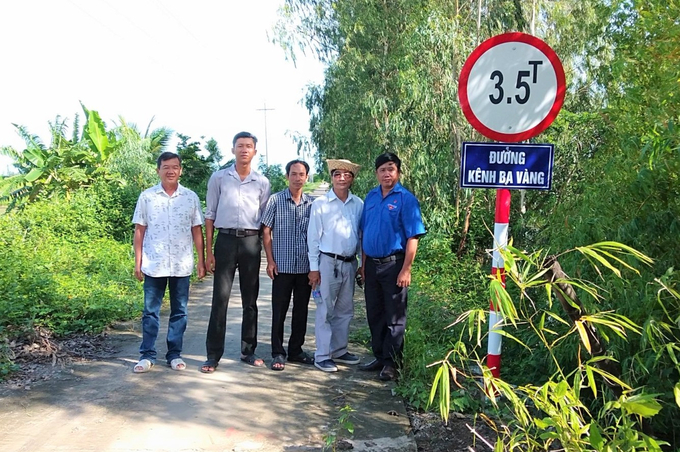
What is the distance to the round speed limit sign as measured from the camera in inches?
155

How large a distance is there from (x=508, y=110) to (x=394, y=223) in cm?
167

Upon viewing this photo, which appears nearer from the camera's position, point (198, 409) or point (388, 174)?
point (198, 409)

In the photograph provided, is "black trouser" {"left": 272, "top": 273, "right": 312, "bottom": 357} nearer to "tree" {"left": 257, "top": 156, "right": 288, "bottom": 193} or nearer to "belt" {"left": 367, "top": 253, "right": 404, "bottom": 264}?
"belt" {"left": 367, "top": 253, "right": 404, "bottom": 264}

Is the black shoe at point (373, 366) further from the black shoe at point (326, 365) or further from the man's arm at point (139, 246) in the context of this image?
the man's arm at point (139, 246)

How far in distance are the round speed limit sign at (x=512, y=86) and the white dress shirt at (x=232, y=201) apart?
7.85 feet

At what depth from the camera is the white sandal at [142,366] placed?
544 cm

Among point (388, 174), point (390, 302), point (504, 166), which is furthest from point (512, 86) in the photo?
point (390, 302)

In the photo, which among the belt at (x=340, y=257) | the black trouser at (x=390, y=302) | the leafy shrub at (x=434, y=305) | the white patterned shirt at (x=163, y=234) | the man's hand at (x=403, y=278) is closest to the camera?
the leafy shrub at (x=434, y=305)

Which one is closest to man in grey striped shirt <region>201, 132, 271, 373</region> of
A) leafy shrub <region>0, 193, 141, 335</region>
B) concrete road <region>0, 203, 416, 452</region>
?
concrete road <region>0, 203, 416, 452</region>

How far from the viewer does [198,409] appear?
4578mm

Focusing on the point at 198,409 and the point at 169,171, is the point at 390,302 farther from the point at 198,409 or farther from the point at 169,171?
the point at 169,171

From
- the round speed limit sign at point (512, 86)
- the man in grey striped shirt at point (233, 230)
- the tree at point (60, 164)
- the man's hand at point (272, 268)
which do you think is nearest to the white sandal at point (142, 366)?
the man in grey striped shirt at point (233, 230)

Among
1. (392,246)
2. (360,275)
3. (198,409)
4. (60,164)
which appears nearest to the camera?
(198,409)

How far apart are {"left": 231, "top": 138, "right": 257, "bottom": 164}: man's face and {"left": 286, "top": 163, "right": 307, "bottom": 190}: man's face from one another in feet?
1.39
